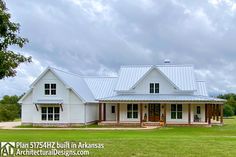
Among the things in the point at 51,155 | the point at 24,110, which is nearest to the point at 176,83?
the point at 24,110

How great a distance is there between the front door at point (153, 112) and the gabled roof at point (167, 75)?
9.68ft

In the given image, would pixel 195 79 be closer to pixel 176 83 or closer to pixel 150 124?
pixel 176 83

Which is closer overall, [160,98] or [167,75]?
[160,98]

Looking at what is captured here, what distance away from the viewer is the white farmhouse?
45.2m

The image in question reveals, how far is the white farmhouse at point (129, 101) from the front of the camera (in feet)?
148

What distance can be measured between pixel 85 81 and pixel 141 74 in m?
7.81

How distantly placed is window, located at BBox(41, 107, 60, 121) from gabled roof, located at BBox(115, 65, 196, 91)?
281 inches

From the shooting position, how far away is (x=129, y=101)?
146 ft

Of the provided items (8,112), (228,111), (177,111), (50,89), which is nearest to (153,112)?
(177,111)

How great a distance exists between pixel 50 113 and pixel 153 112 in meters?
10.7

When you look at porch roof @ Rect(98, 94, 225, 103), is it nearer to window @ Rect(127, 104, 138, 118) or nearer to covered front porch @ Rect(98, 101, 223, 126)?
covered front porch @ Rect(98, 101, 223, 126)

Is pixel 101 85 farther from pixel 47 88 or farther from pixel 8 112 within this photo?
pixel 8 112

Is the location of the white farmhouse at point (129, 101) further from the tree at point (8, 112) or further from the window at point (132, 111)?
the tree at point (8, 112)

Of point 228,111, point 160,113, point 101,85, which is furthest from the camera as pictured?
point 228,111
